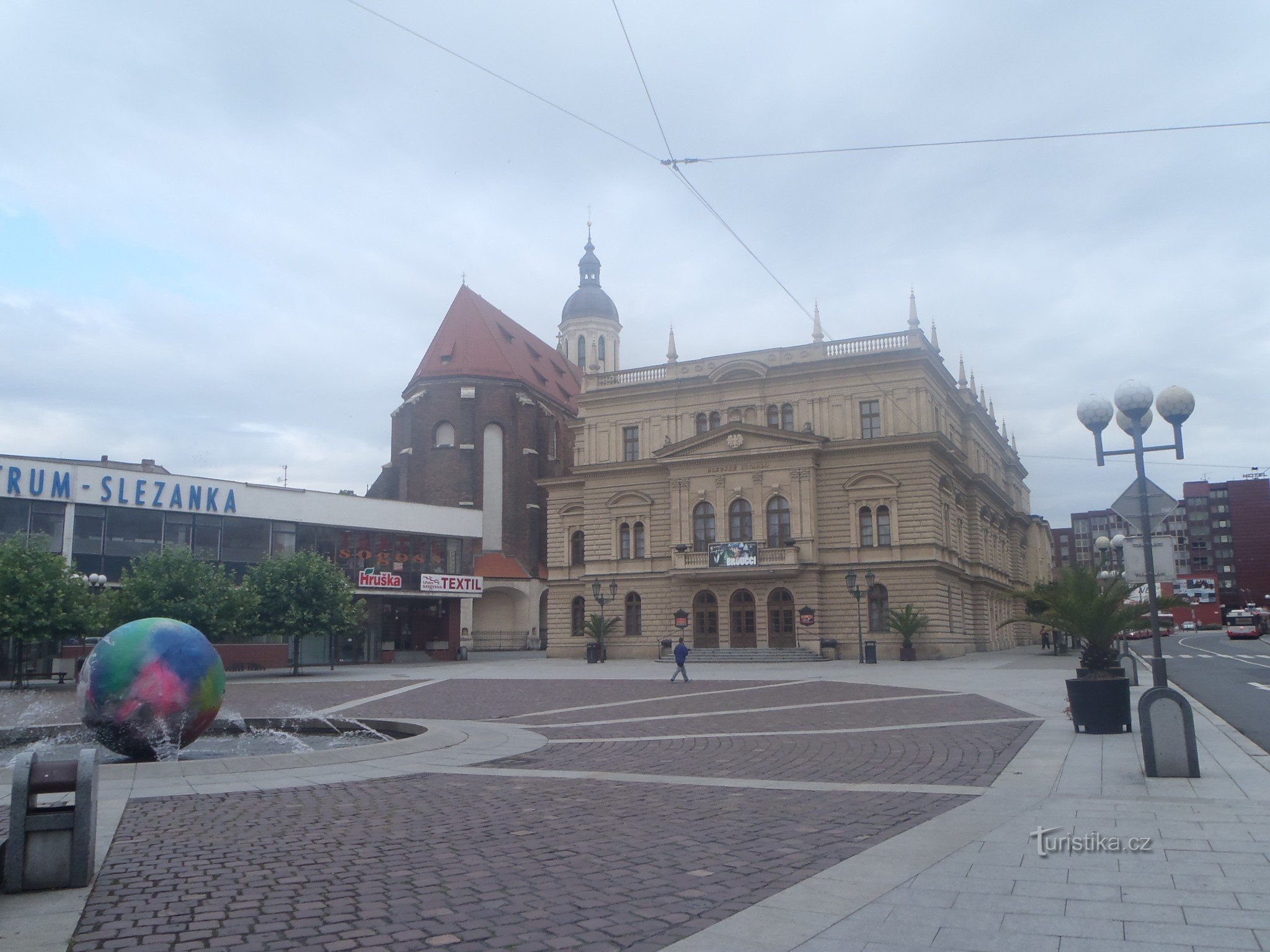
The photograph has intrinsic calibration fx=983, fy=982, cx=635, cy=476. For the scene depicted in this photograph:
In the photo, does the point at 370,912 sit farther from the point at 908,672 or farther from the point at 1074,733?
the point at 908,672

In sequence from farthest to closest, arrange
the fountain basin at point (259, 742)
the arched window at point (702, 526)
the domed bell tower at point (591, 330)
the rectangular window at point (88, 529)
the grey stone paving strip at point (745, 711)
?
1. the domed bell tower at point (591, 330)
2. the arched window at point (702, 526)
3. the rectangular window at point (88, 529)
4. the grey stone paving strip at point (745, 711)
5. the fountain basin at point (259, 742)

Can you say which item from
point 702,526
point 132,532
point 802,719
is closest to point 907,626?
point 702,526

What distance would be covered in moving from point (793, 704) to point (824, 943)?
52.8 feet

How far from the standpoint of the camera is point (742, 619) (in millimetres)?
47469

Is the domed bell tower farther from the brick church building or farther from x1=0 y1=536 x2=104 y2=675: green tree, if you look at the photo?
x1=0 y1=536 x2=104 y2=675: green tree

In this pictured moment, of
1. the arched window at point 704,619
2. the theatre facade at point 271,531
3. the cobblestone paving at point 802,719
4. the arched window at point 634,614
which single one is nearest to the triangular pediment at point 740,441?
the arched window at point 704,619

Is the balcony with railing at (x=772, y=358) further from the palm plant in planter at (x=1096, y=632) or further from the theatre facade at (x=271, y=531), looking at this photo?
the palm plant in planter at (x=1096, y=632)

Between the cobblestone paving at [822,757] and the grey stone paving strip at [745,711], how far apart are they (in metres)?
2.99

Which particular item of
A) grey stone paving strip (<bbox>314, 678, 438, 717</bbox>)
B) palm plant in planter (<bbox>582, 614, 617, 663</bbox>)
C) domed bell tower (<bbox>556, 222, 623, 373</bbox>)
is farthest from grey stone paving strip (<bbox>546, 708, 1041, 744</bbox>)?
domed bell tower (<bbox>556, 222, 623, 373</bbox>)

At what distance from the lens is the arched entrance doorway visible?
155 feet

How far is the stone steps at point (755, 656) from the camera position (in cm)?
4412

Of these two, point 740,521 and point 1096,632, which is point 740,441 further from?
point 1096,632

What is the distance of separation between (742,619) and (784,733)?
106 ft

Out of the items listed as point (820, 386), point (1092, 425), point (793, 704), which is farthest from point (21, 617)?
point (820, 386)
